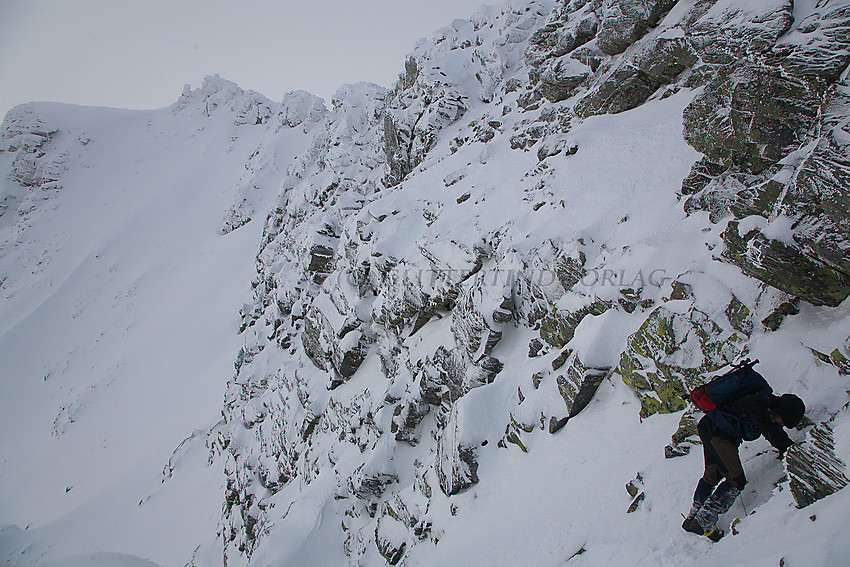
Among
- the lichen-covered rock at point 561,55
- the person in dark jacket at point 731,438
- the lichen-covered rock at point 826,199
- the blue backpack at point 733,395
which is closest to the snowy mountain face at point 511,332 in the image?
the lichen-covered rock at point 826,199

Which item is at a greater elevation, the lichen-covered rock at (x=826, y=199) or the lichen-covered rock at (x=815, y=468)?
the lichen-covered rock at (x=826, y=199)

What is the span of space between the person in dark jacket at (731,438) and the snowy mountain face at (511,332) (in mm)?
283

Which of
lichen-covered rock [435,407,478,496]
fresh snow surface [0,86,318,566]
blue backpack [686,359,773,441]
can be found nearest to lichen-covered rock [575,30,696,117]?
blue backpack [686,359,773,441]

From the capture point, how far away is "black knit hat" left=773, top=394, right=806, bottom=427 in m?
3.96

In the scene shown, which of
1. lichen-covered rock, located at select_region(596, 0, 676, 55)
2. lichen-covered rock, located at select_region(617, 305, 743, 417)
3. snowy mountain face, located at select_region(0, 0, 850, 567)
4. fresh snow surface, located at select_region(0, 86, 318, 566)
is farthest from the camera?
fresh snow surface, located at select_region(0, 86, 318, 566)

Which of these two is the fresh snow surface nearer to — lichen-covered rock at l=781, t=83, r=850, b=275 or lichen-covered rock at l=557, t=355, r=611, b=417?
lichen-covered rock at l=557, t=355, r=611, b=417

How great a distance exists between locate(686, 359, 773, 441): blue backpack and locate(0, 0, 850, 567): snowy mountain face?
61 cm

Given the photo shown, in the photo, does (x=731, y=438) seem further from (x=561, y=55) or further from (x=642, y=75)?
(x=561, y=55)

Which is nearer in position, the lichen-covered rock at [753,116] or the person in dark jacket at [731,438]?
the person in dark jacket at [731,438]

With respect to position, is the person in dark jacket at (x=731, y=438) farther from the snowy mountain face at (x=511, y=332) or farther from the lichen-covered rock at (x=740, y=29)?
the lichen-covered rock at (x=740, y=29)

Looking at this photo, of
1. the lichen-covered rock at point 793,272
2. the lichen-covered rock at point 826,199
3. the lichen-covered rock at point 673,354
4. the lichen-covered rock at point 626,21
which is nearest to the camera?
the lichen-covered rock at point 826,199

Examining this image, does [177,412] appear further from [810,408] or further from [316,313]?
[810,408]

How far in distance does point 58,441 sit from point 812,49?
159 ft

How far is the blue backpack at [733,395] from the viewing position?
419cm
